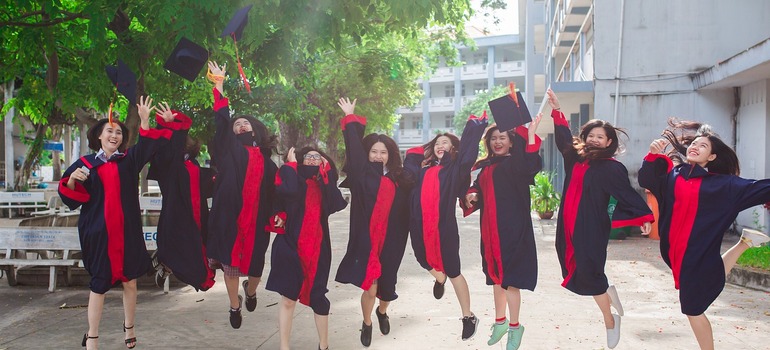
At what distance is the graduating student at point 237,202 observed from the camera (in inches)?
245

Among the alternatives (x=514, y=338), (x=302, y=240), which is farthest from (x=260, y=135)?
(x=514, y=338)

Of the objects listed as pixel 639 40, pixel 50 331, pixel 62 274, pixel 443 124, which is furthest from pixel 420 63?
pixel 443 124

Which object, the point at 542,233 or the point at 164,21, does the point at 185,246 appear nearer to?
the point at 164,21

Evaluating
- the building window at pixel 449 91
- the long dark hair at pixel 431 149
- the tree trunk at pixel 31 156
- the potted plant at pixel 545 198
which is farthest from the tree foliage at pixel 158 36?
the building window at pixel 449 91

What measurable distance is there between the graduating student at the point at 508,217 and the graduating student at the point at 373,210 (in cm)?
60

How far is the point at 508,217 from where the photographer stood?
5906mm

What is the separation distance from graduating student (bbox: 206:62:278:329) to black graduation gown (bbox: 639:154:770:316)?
323 cm

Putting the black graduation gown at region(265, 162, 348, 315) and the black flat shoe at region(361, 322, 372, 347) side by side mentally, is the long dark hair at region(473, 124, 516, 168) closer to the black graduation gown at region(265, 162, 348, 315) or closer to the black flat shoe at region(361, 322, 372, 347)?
the black graduation gown at region(265, 162, 348, 315)

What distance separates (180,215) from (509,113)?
113 inches

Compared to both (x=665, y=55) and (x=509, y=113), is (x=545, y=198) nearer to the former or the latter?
(x=665, y=55)

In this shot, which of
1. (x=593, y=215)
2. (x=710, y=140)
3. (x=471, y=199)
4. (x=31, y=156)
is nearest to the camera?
(x=710, y=140)

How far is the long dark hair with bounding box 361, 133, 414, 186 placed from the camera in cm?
616

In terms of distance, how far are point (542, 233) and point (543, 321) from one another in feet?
32.1

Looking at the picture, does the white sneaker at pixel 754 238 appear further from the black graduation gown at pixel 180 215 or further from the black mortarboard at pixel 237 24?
the black graduation gown at pixel 180 215
